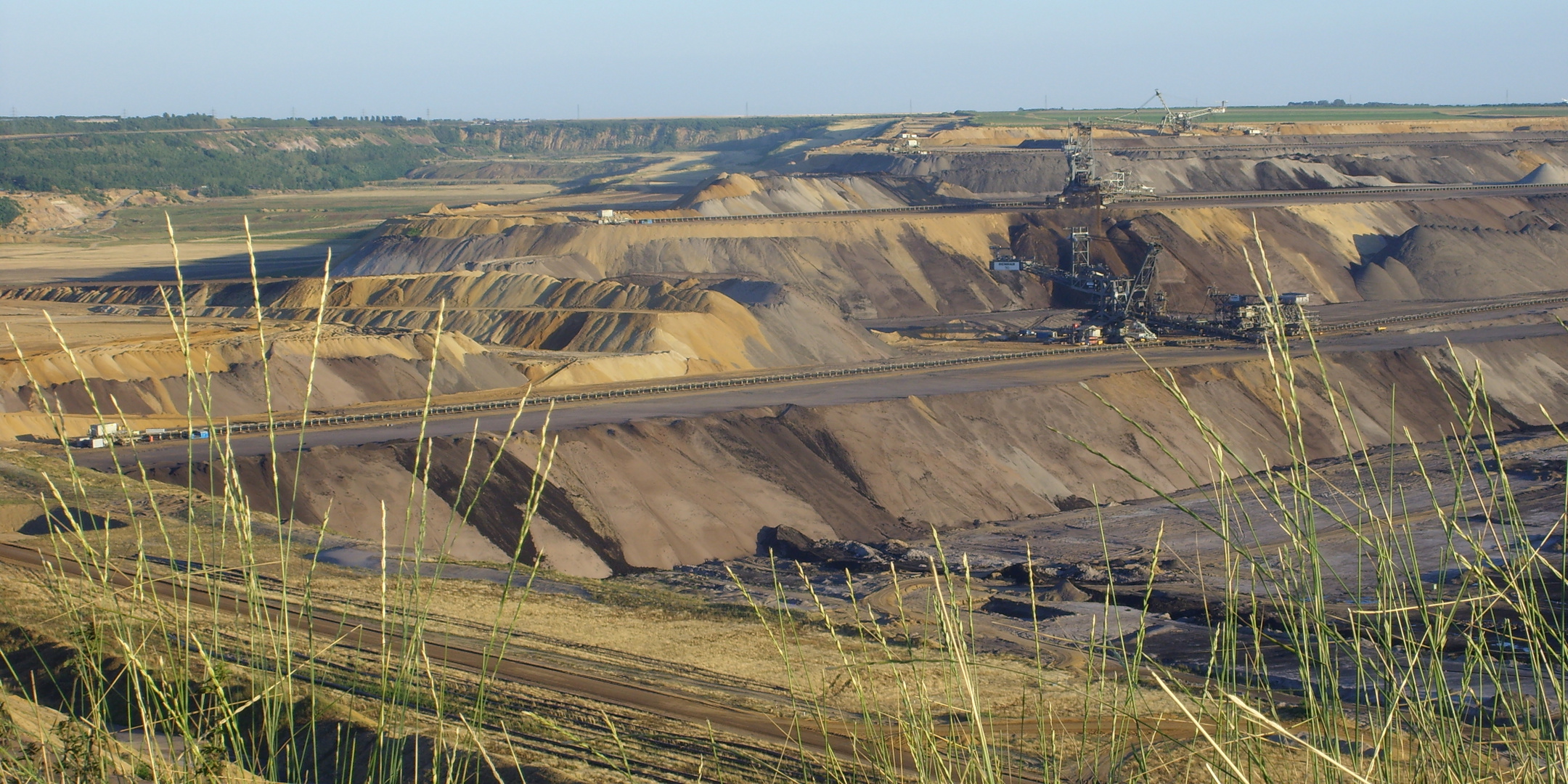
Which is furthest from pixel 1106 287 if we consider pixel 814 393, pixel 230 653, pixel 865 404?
pixel 230 653

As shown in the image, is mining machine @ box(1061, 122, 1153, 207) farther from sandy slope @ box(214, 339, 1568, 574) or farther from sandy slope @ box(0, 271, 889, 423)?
sandy slope @ box(214, 339, 1568, 574)

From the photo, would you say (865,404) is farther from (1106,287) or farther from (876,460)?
(1106,287)

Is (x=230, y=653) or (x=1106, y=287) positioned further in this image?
(x=1106, y=287)

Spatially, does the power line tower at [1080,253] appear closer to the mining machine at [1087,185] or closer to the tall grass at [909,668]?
the mining machine at [1087,185]

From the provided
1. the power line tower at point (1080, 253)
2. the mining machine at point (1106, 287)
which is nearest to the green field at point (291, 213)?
the mining machine at point (1106, 287)

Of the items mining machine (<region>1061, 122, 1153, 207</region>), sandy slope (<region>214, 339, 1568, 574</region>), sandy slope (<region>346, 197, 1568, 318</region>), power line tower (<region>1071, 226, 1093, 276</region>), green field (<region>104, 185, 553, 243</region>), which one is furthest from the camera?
green field (<region>104, 185, 553, 243</region>)

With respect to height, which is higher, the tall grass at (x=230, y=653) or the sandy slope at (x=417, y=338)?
the tall grass at (x=230, y=653)

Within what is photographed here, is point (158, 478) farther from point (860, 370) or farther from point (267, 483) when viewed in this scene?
point (860, 370)

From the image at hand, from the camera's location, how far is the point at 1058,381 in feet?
165

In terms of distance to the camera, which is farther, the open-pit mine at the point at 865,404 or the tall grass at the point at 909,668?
the open-pit mine at the point at 865,404

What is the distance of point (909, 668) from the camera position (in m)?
18.6

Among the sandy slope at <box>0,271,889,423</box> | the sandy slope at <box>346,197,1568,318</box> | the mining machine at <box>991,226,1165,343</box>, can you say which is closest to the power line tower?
the mining machine at <box>991,226,1165,343</box>

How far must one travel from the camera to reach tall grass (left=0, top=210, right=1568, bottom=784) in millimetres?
4449

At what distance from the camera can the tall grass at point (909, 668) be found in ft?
14.6
